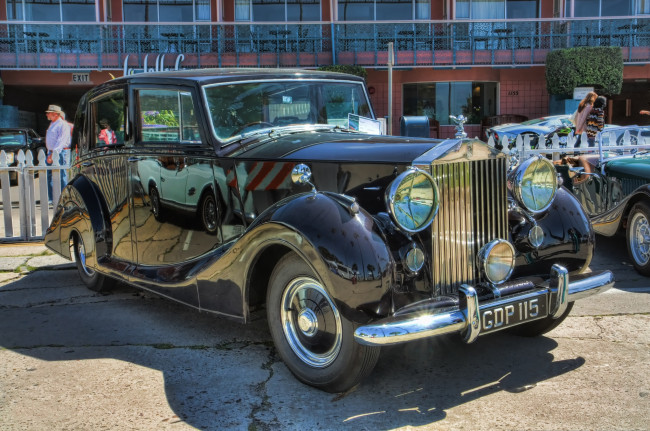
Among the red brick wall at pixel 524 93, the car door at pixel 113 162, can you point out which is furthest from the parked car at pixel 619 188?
the red brick wall at pixel 524 93

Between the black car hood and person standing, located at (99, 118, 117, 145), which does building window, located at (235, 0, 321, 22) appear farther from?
the black car hood

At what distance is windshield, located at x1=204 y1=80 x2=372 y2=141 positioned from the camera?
4.01 meters

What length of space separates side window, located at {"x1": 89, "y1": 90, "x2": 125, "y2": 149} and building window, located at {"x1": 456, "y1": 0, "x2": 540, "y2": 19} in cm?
1722

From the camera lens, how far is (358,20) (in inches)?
778

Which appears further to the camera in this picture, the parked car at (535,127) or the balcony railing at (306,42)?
the balcony railing at (306,42)

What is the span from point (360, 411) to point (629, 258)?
400cm

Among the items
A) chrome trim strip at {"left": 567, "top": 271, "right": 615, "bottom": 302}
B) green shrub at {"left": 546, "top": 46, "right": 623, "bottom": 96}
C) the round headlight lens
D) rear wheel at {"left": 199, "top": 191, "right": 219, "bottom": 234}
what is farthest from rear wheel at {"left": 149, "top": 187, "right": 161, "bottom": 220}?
green shrub at {"left": 546, "top": 46, "right": 623, "bottom": 96}

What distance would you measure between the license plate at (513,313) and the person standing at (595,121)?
17.9ft

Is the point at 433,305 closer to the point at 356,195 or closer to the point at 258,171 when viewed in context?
the point at 356,195

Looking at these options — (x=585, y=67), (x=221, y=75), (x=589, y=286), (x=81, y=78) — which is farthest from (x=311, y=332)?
(x=81, y=78)

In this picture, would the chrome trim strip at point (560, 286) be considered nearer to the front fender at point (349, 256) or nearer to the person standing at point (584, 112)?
the front fender at point (349, 256)

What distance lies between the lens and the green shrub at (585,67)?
1780 centimetres

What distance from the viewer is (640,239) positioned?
5.58 metres

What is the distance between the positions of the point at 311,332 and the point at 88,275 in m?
2.90
